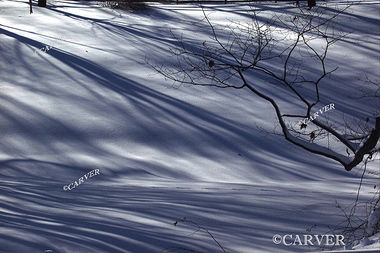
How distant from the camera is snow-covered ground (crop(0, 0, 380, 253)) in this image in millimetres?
5867

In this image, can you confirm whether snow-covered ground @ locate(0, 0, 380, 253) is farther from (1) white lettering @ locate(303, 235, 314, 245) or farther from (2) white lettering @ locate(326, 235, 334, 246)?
(2) white lettering @ locate(326, 235, 334, 246)

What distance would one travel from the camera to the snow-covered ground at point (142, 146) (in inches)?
231

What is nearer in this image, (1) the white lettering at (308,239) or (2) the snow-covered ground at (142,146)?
(1) the white lettering at (308,239)

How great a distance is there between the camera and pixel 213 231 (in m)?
5.70

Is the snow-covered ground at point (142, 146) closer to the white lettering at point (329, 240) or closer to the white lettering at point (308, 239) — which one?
the white lettering at point (308, 239)

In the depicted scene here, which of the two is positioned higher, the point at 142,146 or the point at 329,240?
the point at 329,240

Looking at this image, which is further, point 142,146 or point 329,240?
point 142,146

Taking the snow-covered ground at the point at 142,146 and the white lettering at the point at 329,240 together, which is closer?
the white lettering at the point at 329,240

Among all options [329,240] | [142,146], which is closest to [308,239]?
[329,240]

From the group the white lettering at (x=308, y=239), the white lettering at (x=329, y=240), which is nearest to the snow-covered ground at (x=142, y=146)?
the white lettering at (x=308, y=239)

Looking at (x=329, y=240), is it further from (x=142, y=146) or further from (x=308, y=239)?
(x=142, y=146)

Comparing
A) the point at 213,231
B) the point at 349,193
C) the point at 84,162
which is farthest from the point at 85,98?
the point at 213,231

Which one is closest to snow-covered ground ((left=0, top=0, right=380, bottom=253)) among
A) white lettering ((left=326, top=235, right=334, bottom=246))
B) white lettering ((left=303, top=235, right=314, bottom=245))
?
white lettering ((left=303, top=235, right=314, bottom=245))

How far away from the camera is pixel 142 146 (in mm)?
11445
